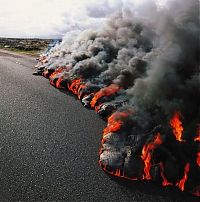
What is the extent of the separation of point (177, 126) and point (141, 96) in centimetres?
289

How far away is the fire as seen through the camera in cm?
998

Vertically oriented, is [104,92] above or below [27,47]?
above

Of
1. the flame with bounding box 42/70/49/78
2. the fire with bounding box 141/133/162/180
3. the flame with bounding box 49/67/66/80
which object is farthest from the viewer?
the flame with bounding box 42/70/49/78

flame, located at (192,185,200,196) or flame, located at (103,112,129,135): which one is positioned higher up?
flame, located at (103,112,129,135)

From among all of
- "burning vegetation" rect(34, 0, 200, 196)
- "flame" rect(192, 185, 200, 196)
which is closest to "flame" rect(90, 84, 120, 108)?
"burning vegetation" rect(34, 0, 200, 196)

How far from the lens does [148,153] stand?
10.4 metres

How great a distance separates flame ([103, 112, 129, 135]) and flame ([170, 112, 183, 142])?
6.46 feet

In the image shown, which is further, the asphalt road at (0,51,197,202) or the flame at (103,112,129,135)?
the flame at (103,112,129,135)

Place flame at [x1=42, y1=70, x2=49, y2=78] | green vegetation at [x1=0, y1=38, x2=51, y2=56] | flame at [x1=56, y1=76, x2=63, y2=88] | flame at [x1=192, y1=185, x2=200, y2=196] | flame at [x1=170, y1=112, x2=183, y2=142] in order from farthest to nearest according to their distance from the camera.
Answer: green vegetation at [x1=0, y1=38, x2=51, y2=56] → flame at [x1=42, y1=70, x2=49, y2=78] → flame at [x1=56, y1=76, x2=63, y2=88] → flame at [x1=170, y1=112, x2=183, y2=142] → flame at [x1=192, y1=185, x2=200, y2=196]

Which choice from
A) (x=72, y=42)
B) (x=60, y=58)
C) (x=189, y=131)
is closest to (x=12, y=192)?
(x=189, y=131)

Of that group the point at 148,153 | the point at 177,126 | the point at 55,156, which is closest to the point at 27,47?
the point at 55,156

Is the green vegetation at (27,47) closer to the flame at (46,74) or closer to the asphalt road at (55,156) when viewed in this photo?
the flame at (46,74)

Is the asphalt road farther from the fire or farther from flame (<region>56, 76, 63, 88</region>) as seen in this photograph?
flame (<region>56, 76, 63, 88</region>)

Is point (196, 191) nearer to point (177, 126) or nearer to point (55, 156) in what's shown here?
point (177, 126)
